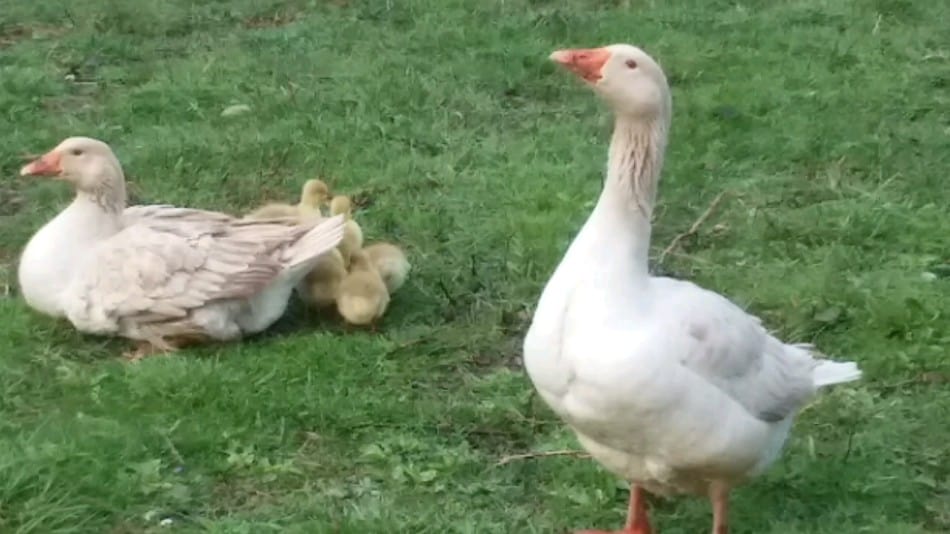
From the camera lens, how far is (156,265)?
5.83m

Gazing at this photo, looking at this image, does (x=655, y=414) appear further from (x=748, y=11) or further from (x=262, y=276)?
(x=748, y=11)

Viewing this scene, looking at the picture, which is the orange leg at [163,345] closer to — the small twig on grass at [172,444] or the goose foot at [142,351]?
the goose foot at [142,351]

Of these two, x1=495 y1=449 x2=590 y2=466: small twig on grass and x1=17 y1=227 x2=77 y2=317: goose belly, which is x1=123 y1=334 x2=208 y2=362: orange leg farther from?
x1=495 y1=449 x2=590 y2=466: small twig on grass

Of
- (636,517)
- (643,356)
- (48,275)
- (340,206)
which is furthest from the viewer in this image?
(340,206)

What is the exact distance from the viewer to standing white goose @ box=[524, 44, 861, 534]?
3.99 meters

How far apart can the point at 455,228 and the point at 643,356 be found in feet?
10.1

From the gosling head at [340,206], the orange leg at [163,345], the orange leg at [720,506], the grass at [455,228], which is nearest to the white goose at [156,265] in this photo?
the orange leg at [163,345]

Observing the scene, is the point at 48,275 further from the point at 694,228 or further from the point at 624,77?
the point at 694,228

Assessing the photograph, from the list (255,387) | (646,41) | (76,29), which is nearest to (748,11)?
(646,41)

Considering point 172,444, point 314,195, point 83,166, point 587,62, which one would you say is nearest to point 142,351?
point 83,166

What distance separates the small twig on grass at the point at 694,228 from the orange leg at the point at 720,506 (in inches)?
95.5

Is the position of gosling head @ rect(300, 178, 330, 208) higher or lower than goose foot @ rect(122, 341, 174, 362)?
higher

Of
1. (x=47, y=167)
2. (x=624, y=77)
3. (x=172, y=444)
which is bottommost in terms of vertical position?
(x=172, y=444)

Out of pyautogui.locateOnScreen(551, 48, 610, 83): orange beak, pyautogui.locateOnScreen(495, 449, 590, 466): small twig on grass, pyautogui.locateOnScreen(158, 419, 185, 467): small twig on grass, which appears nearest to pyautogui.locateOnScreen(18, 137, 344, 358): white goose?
pyautogui.locateOnScreen(158, 419, 185, 467): small twig on grass
